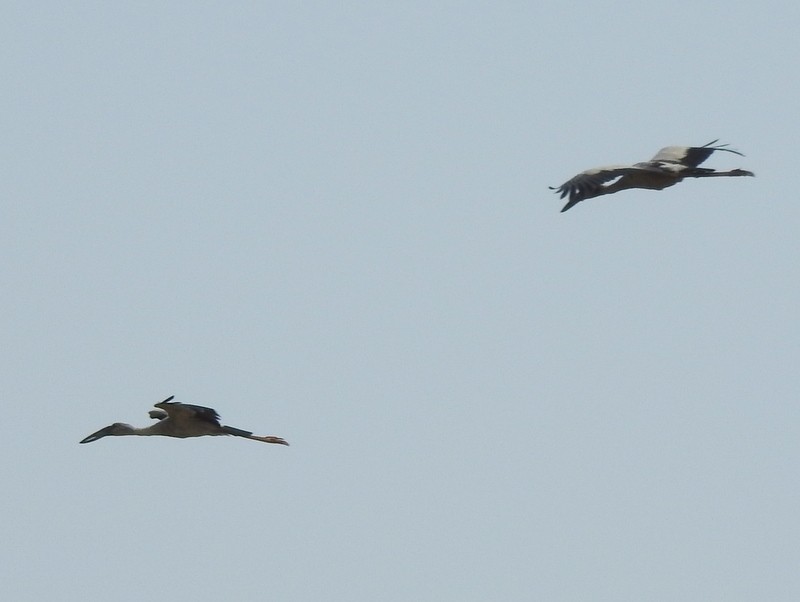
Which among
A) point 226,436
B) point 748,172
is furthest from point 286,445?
point 748,172

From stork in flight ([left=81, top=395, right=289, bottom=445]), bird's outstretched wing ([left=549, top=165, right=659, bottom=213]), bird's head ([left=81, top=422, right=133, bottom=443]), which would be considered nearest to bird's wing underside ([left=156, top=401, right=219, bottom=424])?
stork in flight ([left=81, top=395, right=289, bottom=445])

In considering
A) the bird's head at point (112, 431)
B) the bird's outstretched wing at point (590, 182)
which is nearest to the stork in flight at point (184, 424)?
the bird's head at point (112, 431)

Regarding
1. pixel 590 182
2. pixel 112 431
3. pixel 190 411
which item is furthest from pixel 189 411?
pixel 590 182

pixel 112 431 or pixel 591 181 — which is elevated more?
pixel 591 181

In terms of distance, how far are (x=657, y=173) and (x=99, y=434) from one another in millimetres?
9880

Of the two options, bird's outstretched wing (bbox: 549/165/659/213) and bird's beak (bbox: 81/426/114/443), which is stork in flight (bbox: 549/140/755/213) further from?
bird's beak (bbox: 81/426/114/443)

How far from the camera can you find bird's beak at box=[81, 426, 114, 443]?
100 feet

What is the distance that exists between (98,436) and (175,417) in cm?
268

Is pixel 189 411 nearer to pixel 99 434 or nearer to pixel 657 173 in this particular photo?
pixel 99 434

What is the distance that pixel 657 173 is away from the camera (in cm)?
3014

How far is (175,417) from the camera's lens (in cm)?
2864

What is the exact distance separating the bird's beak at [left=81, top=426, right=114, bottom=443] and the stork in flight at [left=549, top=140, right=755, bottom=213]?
8.47 m

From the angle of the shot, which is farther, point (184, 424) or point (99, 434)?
point (99, 434)

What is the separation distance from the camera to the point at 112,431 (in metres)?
30.5
